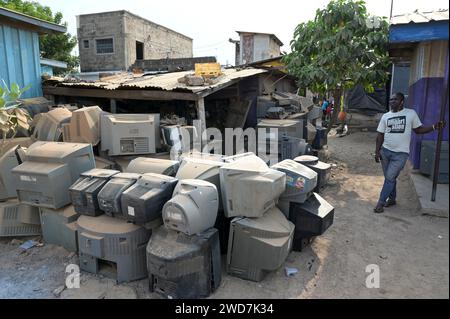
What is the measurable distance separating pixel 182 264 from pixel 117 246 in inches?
30.0

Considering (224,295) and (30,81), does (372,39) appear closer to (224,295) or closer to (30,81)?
(224,295)

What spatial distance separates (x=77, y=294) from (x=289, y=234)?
2.06 metres

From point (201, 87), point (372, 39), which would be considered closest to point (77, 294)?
point (201, 87)

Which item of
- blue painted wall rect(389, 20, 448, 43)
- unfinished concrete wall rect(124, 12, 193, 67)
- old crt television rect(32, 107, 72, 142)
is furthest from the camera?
unfinished concrete wall rect(124, 12, 193, 67)

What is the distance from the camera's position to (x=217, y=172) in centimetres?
353

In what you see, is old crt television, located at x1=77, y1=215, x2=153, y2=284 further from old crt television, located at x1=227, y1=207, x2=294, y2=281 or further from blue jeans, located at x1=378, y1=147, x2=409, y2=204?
blue jeans, located at x1=378, y1=147, x2=409, y2=204

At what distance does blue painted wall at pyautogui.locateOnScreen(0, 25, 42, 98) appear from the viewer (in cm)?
625

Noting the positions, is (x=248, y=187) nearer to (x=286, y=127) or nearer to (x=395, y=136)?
(x=395, y=136)

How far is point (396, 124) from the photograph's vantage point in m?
4.55

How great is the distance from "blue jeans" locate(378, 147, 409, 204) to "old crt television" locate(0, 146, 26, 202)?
489 centimetres

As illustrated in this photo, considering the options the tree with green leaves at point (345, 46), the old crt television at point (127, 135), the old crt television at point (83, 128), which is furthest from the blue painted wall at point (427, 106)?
the old crt television at point (83, 128)

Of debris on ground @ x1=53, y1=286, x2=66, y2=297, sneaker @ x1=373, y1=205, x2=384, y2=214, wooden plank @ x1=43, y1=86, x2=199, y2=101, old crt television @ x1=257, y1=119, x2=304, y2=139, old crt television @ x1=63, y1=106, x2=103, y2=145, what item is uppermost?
wooden plank @ x1=43, y1=86, x2=199, y2=101

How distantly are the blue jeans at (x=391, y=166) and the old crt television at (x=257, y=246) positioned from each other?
2142 millimetres

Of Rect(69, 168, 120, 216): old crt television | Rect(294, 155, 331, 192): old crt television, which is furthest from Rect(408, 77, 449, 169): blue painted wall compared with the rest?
Rect(69, 168, 120, 216): old crt television
